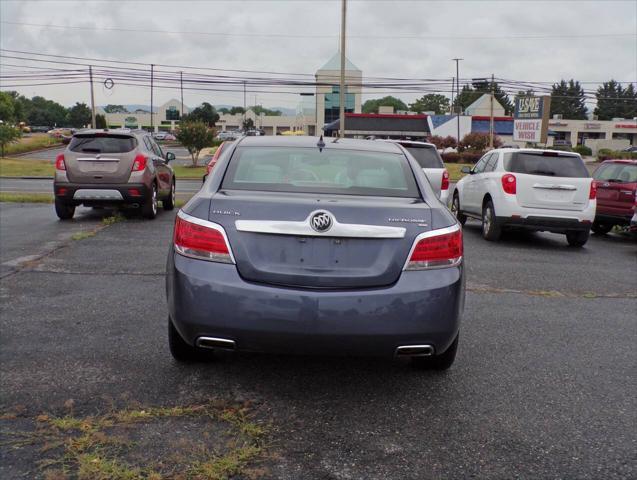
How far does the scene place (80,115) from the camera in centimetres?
13400

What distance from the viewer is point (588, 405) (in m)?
3.99

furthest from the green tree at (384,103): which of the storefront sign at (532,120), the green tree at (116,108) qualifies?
the storefront sign at (532,120)

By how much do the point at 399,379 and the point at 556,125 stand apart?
352ft

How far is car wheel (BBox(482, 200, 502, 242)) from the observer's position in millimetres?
10984

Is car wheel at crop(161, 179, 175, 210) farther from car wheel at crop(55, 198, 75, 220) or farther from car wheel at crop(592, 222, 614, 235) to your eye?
car wheel at crop(592, 222, 614, 235)

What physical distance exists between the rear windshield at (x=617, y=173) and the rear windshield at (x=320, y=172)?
31.6 feet

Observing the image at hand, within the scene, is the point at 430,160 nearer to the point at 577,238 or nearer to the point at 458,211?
the point at 458,211

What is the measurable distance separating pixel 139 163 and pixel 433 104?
479 feet

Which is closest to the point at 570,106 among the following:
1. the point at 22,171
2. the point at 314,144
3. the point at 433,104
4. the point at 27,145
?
the point at 433,104

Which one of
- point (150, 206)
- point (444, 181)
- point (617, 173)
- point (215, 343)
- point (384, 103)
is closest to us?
point (215, 343)

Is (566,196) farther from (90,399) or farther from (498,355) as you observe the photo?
(90,399)

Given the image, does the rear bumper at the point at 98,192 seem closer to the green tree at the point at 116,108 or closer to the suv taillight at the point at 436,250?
the suv taillight at the point at 436,250

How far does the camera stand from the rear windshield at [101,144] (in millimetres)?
11870

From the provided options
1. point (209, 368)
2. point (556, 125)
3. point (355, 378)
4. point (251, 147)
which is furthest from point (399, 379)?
point (556, 125)
